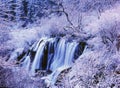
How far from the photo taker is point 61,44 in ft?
35.0

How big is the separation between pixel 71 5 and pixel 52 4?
1299 mm

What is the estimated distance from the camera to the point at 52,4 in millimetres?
13414

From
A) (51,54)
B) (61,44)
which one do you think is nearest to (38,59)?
(51,54)

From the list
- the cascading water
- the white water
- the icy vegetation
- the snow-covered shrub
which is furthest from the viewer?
the white water

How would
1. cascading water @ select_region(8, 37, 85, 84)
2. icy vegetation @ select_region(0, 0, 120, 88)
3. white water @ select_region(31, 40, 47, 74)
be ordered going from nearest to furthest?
icy vegetation @ select_region(0, 0, 120, 88)
cascading water @ select_region(8, 37, 85, 84)
white water @ select_region(31, 40, 47, 74)

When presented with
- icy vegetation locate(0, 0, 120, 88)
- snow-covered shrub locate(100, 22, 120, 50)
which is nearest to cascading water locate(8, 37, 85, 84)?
icy vegetation locate(0, 0, 120, 88)

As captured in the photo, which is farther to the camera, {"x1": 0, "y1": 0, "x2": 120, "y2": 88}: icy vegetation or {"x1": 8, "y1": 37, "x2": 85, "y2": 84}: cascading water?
{"x1": 8, "y1": 37, "x2": 85, "y2": 84}: cascading water

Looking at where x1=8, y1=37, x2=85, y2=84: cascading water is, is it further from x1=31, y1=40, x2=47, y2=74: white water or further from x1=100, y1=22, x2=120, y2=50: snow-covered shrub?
x1=100, y1=22, x2=120, y2=50: snow-covered shrub

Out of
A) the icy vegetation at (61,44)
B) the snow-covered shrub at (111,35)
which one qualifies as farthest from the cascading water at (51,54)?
the snow-covered shrub at (111,35)

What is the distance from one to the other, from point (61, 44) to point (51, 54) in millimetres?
576

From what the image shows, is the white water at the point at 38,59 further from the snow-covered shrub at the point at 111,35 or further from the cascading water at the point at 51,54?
the snow-covered shrub at the point at 111,35

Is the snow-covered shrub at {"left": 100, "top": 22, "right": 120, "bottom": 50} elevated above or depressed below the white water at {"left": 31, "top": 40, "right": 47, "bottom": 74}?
above

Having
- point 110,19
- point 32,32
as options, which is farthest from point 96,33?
point 32,32

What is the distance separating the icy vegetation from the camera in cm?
647
